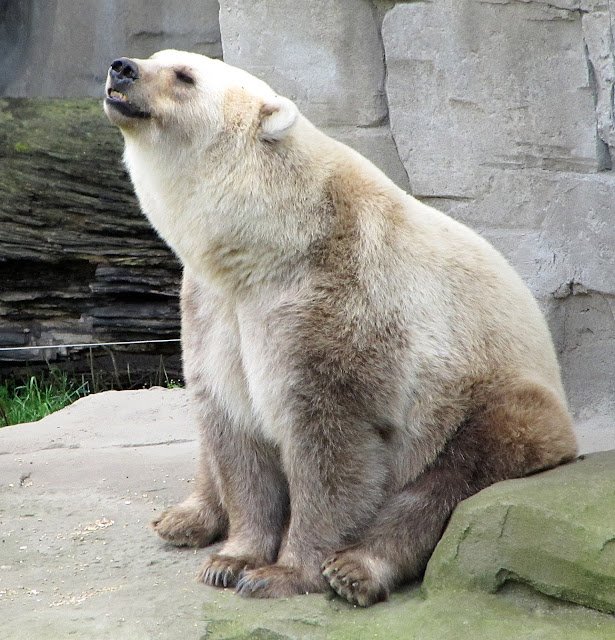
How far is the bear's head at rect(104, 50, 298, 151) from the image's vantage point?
407cm

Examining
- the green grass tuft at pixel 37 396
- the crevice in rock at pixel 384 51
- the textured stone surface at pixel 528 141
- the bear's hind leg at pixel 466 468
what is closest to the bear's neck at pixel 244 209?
the bear's hind leg at pixel 466 468

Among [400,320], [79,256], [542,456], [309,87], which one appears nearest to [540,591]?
[542,456]

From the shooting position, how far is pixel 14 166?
7.47 m

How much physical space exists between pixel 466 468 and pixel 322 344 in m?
0.69

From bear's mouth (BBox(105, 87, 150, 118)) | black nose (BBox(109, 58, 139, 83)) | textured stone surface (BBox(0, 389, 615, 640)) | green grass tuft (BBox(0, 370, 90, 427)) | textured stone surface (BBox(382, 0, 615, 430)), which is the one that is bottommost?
green grass tuft (BBox(0, 370, 90, 427))

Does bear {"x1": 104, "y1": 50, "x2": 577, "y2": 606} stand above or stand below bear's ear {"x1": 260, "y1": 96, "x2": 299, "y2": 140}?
below

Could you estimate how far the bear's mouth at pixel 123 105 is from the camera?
13.3 ft

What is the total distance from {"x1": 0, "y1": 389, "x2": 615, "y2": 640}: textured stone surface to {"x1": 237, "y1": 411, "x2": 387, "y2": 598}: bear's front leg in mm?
131

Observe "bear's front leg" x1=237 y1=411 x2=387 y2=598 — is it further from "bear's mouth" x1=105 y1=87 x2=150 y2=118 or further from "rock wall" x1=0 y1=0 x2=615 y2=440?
"rock wall" x1=0 y1=0 x2=615 y2=440

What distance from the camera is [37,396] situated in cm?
799

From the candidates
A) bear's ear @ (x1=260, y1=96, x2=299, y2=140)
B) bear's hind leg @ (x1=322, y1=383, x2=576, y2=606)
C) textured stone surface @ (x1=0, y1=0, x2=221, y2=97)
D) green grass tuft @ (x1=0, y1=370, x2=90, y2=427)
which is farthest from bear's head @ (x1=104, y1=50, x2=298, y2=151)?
textured stone surface @ (x1=0, y1=0, x2=221, y2=97)

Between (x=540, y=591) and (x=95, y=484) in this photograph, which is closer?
(x=540, y=591)

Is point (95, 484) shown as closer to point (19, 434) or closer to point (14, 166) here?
point (19, 434)

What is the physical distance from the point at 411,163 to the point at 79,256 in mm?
2755
